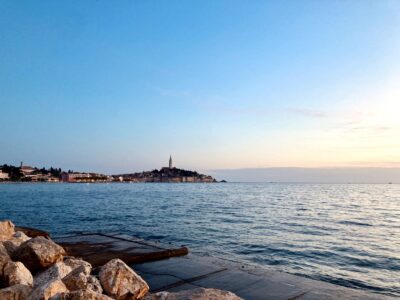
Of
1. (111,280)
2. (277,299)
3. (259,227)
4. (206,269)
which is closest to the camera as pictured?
(111,280)

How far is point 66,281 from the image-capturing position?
591 centimetres

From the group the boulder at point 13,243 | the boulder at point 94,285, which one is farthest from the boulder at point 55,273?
the boulder at point 13,243

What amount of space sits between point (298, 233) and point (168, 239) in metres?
9.77

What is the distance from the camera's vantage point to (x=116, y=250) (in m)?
12.2

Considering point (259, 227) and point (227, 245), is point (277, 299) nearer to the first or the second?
point (227, 245)

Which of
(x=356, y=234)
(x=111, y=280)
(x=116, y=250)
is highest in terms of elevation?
(x=111, y=280)

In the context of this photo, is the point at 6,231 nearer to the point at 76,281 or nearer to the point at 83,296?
the point at 76,281

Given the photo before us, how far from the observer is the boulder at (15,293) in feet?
17.1

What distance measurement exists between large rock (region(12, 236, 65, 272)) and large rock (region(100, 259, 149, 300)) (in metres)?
2.05

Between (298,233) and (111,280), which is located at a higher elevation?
(111,280)

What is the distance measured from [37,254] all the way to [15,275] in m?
1.24

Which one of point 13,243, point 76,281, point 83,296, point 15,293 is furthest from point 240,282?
point 13,243

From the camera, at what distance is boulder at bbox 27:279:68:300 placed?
504 centimetres

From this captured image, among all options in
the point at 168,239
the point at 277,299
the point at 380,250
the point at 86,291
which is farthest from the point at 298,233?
the point at 86,291
